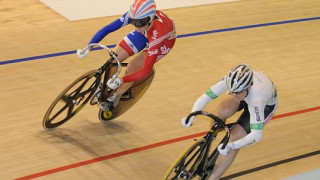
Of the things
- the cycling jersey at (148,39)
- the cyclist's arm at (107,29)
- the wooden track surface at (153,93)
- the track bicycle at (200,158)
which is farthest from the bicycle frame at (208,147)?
the cyclist's arm at (107,29)

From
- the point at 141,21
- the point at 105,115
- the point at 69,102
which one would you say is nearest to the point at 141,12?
the point at 141,21

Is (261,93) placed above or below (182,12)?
above

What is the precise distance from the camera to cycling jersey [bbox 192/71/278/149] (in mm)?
3355

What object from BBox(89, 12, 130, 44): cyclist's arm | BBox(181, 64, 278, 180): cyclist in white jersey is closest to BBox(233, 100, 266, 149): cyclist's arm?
BBox(181, 64, 278, 180): cyclist in white jersey

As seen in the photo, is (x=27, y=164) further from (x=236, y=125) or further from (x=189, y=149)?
(x=236, y=125)

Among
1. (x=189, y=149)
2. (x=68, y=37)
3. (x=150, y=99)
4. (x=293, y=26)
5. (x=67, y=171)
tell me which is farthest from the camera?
(x=293, y=26)

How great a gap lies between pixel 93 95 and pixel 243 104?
123cm

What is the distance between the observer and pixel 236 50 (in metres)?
6.25

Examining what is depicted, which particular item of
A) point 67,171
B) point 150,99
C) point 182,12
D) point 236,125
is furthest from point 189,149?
point 182,12

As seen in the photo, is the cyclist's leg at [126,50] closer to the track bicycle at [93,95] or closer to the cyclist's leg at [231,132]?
the track bicycle at [93,95]

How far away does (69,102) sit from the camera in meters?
4.27

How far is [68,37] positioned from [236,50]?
6.35 ft

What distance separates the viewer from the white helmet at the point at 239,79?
3.28 meters

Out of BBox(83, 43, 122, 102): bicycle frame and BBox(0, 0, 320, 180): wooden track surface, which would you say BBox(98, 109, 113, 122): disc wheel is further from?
BBox(83, 43, 122, 102): bicycle frame
